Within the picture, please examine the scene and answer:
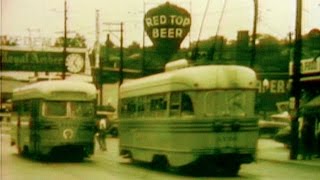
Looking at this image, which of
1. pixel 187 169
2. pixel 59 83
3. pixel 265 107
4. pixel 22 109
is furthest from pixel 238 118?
pixel 265 107

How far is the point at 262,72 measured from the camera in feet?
252

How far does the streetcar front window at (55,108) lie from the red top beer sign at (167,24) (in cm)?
1872

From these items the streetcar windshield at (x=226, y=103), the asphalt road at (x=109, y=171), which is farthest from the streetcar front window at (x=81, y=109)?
the streetcar windshield at (x=226, y=103)

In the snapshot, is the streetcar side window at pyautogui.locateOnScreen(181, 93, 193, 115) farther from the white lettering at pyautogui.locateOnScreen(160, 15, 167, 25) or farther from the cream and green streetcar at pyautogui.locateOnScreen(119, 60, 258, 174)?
the white lettering at pyautogui.locateOnScreen(160, 15, 167, 25)

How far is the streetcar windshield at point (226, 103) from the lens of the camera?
19.4 m

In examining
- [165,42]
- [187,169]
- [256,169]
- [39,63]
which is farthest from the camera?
[39,63]

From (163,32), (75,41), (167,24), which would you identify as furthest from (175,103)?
(75,41)

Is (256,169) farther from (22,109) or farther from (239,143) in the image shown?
(22,109)

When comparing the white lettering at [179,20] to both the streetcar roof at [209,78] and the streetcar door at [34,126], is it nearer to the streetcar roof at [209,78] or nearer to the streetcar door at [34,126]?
the streetcar door at [34,126]

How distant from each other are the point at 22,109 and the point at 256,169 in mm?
8918

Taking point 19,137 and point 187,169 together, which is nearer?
point 187,169

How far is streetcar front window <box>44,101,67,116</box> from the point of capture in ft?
81.4

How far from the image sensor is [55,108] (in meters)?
24.9

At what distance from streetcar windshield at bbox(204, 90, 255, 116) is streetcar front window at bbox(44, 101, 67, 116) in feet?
22.8
